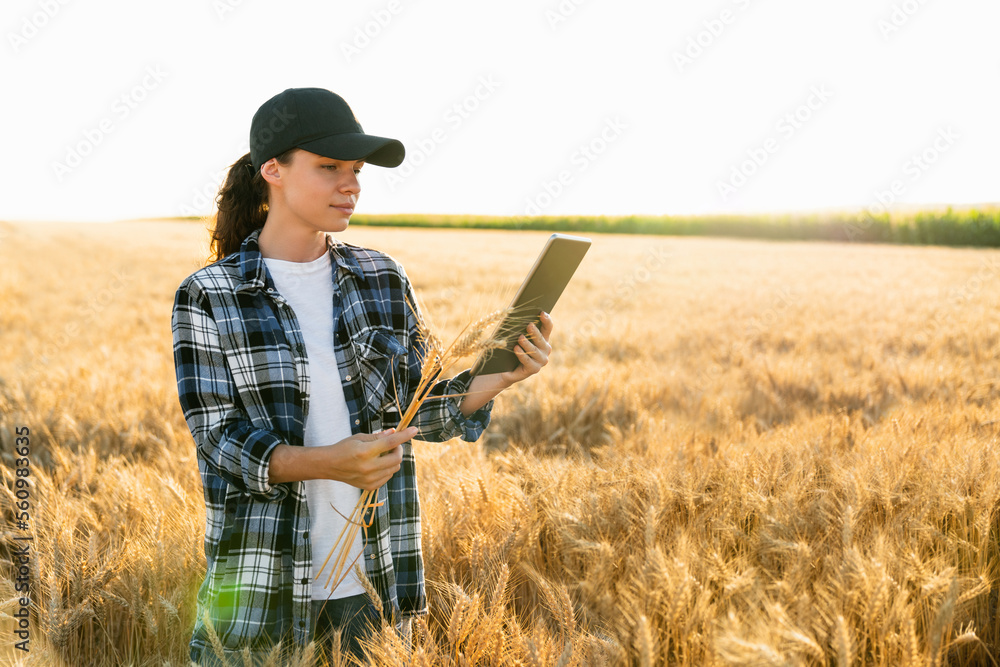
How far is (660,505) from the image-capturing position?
6.48ft

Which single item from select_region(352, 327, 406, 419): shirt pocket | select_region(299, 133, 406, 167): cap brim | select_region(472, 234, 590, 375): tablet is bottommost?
select_region(352, 327, 406, 419): shirt pocket

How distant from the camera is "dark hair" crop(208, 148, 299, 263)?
6.09 ft

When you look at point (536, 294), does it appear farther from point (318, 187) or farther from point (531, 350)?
point (318, 187)

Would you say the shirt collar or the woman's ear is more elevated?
the woman's ear

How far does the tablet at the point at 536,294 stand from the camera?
1.52 m

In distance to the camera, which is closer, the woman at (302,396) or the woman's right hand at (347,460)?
the woman's right hand at (347,460)

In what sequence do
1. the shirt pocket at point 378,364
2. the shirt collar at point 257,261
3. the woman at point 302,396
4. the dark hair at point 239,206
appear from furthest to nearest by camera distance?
the dark hair at point 239,206 < the shirt pocket at point 378,364 < the shirt collar at point 257,261 < the woman at point 302,396

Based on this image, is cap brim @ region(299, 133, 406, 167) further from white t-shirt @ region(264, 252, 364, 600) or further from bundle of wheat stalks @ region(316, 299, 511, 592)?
bundle of wheat stalks @ region(316, 299, 511, 592)

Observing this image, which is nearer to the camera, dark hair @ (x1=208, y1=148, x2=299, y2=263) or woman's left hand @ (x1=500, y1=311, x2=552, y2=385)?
woman's left hand @ (x1=500, y1=311, x2=552, y2=385)

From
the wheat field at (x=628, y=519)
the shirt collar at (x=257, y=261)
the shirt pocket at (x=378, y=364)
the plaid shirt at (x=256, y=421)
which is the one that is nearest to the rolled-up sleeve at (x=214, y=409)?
the plaid shirt at (x=256, y=421)

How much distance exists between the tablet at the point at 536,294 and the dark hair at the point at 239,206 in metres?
0.81

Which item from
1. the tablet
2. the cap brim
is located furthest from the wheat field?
the cap brim

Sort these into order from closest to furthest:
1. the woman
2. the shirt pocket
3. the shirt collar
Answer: the woman, the shirt collar, the shirt pocket

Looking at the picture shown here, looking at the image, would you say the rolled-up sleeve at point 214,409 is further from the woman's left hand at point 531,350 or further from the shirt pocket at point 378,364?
the woman's left hand at point 531,350
